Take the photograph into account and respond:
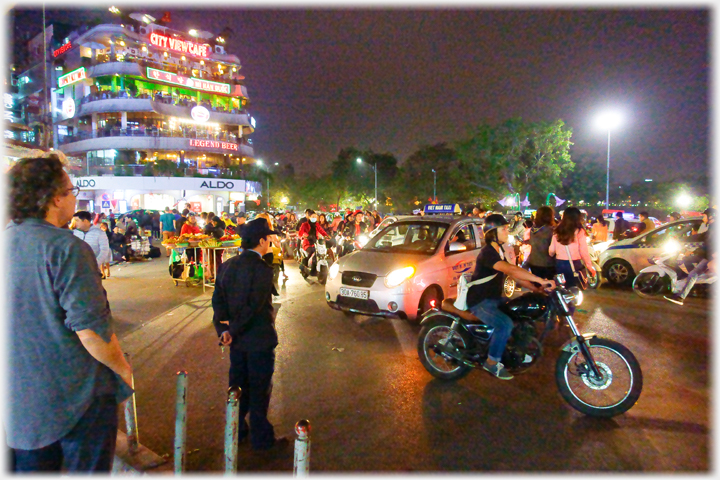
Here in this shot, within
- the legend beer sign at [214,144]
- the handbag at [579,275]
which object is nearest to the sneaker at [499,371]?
the handbag at [579,275]

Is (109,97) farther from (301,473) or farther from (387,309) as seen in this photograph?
(301,473)

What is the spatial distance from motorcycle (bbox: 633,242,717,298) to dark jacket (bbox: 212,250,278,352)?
9.27 m

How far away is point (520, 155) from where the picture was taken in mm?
36812

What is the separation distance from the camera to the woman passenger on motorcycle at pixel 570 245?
257 inches

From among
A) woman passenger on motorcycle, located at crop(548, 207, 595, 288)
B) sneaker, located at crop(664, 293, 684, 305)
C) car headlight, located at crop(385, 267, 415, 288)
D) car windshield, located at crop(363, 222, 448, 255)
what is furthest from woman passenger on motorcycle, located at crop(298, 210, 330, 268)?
sneaker, located at crop(664, 293, 684, 305)

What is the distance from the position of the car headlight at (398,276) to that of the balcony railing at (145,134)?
46.8 m

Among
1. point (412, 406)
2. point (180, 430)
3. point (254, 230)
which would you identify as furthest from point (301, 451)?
point (412, 406)

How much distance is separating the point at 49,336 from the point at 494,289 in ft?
12.8

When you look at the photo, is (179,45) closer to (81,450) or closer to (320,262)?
(320,262)

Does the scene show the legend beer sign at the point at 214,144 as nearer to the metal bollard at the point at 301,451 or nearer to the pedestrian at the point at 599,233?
the pedestrian at the point at 599,233

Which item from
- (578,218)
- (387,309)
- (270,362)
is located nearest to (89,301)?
(270,362)

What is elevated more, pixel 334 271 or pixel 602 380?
pixel 334 271

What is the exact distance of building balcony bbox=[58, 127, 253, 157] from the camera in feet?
147

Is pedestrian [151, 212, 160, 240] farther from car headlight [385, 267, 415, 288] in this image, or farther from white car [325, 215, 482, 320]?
car headlight [385, 267, 415, 288]
